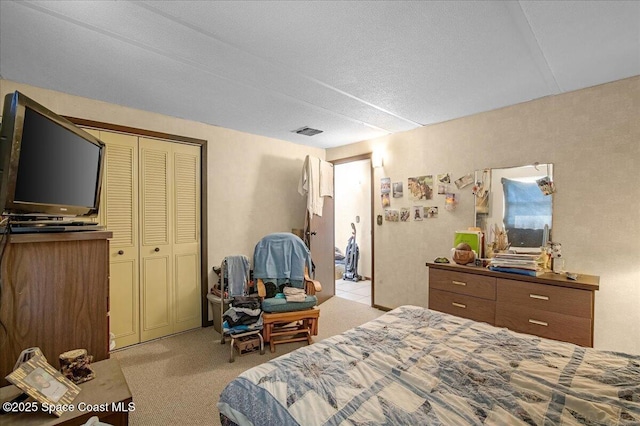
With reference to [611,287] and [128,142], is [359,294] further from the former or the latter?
[128,142]

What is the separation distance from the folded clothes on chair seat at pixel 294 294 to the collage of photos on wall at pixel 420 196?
1640 mm

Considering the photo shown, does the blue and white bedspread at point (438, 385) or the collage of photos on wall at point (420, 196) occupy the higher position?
the collage of photos on wall at point (420, 196)

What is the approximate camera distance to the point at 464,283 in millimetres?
2795

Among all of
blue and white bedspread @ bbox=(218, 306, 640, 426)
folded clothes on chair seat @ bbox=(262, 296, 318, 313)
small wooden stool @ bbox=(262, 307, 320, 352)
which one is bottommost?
small wooden stool @ bbox=(262, 307, 320, 352)

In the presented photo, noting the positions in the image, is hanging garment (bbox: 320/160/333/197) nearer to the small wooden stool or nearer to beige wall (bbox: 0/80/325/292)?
beige wall (bbox: 0/80/325/292)

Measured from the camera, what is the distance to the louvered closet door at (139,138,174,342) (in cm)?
311

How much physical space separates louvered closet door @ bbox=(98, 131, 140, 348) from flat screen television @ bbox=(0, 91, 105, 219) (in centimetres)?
123

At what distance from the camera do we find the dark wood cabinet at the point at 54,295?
1.19 meters

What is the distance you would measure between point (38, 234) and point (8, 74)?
203 centimetres

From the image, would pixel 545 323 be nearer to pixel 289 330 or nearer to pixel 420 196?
pixel 420 196

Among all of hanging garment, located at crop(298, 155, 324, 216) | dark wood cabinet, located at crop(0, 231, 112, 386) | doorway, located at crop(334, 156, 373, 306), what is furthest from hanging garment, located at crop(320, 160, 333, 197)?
dark wood cabinet, located at crop(0, 231, 112, 386)

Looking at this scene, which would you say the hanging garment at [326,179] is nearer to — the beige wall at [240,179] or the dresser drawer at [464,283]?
the beige wall at [240,179]

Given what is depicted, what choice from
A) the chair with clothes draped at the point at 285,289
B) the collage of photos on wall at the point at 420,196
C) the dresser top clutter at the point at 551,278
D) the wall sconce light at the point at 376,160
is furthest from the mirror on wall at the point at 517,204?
the chair with clothes draped at the point at 285,289

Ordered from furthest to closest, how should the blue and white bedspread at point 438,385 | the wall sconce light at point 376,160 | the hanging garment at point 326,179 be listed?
the hanging garment at point 326,179, the wall sconce light at point 376,160, the blue and white bedspread at point 438,385
